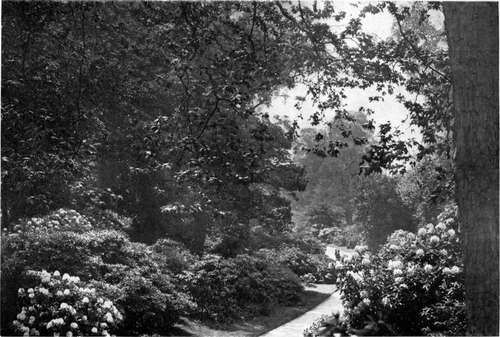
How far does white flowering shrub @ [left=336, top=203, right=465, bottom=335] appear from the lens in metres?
7.43

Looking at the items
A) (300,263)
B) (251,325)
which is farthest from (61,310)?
(300,263)

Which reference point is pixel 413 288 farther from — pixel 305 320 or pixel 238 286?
pixel 238 286

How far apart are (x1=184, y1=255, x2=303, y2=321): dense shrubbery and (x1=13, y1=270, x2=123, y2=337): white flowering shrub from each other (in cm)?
463

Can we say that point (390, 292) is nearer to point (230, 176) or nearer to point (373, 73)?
point (230, 176)

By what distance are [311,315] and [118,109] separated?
7.82m

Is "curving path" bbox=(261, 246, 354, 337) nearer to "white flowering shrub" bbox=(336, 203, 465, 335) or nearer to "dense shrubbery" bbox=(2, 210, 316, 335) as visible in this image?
"white flowering shrub" bbox=(336, 203, 465, 335)

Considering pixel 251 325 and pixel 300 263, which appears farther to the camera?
pixel 300 263

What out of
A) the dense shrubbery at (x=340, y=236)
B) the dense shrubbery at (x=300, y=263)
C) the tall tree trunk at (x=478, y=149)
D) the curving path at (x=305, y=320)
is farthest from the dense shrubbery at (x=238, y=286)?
the dense shrubbery at (x=340, y=236)

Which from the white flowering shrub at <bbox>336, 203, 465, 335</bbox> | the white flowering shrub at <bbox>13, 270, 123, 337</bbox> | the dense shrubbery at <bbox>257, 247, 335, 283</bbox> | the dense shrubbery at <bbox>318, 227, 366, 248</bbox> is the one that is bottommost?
the white flowering shrub at <bbox>13, 270, 123, 337</bbox>

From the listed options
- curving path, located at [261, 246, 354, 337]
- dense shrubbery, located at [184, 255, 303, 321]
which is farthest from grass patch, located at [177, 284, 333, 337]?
dense shrubbery, located at [184, 255, 303, 321]

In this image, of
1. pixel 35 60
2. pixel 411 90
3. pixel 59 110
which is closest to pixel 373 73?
pixel 411 90

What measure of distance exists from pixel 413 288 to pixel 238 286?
7659 mm

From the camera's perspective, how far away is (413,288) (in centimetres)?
807

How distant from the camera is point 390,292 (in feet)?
26.9
